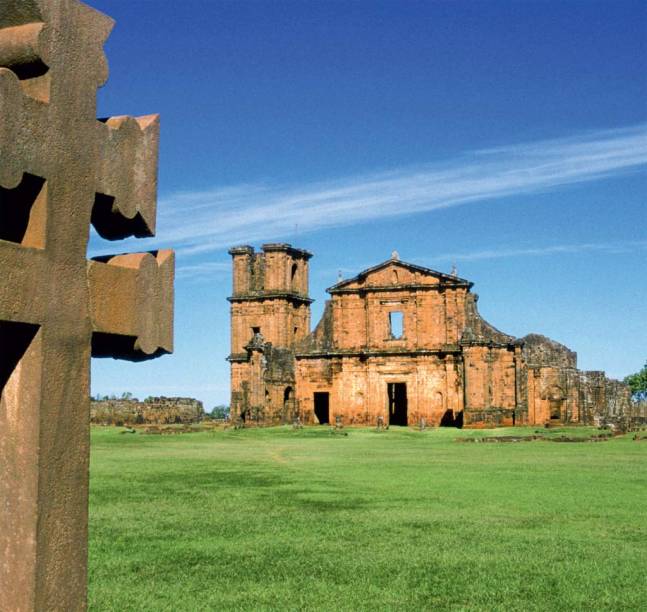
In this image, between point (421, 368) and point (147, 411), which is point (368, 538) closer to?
point (421, 368)

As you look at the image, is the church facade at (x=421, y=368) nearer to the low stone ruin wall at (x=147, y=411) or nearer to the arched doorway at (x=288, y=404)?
the arched doorway at (x=288, y=404)

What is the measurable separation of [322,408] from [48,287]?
164 ft

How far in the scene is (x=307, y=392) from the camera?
50625mm

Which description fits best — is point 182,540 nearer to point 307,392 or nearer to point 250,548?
point 250,548

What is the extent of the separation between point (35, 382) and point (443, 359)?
153ft

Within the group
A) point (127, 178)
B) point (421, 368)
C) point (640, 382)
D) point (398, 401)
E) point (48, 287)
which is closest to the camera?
point (48, 287)

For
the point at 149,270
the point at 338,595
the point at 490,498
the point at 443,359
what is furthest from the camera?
the point at 443,359

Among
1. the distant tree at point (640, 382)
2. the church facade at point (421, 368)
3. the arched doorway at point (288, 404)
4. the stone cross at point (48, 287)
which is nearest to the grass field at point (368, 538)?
the stone cross at point (48, 287)

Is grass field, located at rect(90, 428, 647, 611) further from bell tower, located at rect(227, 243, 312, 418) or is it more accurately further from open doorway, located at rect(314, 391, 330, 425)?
bell tower, located at rect(227, 243, 312, 418)

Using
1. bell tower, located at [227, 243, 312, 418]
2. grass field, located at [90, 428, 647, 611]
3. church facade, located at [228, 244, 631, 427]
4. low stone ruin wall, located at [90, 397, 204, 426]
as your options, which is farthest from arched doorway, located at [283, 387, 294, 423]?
grass field, located at [90, 428, 647, 611]

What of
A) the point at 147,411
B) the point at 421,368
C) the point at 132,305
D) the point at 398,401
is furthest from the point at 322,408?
the point at 132,305

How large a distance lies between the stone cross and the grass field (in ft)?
12.3

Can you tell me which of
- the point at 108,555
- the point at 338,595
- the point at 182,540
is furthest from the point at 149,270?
the point at 182,540

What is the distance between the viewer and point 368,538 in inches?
360
